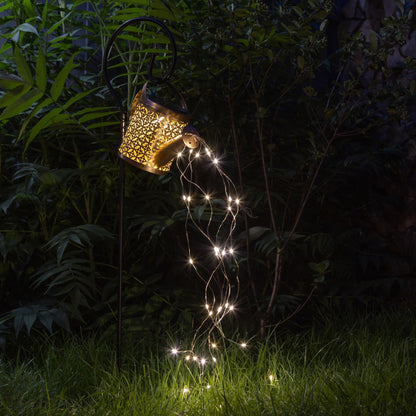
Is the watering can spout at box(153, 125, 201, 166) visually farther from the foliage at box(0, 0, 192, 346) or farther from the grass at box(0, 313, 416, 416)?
the grass at box(0, 313, 416, 416)

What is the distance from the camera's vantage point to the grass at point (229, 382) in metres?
1.33

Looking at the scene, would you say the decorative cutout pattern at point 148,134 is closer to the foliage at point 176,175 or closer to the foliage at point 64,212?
the foliage at point 176,175

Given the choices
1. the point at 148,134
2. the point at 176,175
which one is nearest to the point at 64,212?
the point at 176,175

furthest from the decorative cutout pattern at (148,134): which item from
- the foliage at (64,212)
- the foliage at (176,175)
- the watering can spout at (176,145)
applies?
the foliage at (64,212)

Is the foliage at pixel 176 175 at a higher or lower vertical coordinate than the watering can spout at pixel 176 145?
lower

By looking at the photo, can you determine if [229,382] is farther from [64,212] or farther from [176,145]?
[64,212]

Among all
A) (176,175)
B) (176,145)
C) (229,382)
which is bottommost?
(229,382)

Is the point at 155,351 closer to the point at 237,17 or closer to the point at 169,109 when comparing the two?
the point at 169,109

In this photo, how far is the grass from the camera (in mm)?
1335

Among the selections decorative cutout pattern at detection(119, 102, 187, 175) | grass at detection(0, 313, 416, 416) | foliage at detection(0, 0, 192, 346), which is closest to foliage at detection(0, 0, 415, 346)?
foliage at detection(0, 0, 192, 346)

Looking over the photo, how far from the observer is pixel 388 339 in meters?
1.94

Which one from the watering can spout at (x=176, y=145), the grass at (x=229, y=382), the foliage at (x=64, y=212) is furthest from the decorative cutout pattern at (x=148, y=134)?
the grass at (x=229, y=382)

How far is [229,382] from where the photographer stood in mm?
1527

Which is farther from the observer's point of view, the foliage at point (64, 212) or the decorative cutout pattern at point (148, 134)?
the foliage at point (64, 212)
